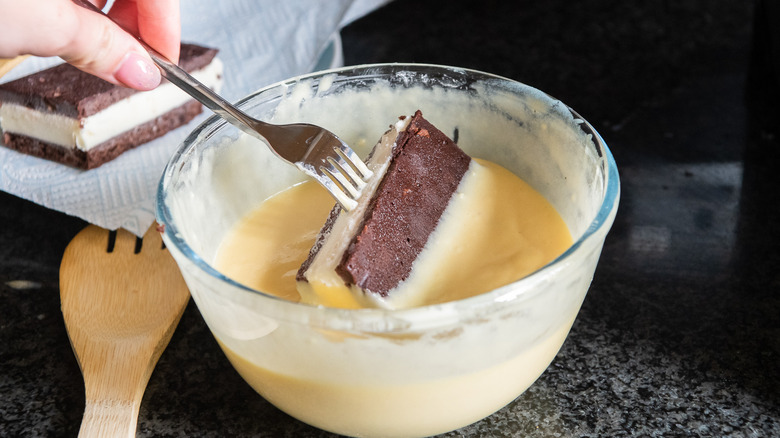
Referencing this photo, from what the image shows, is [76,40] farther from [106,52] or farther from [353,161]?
[353,161]

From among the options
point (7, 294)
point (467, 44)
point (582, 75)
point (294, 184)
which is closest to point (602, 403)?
point (294, 184)

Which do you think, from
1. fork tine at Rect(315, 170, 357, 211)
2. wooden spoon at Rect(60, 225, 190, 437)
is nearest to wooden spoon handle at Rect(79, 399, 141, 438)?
wooden spoon at Rect(60, 225, 190, 437)

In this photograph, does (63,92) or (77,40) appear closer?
(77,40)

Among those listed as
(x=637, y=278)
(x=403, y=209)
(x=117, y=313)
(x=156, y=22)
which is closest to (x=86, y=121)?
(x=156, y=22)

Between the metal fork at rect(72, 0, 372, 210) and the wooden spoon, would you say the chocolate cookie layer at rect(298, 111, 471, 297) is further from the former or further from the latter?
the wooden spoon

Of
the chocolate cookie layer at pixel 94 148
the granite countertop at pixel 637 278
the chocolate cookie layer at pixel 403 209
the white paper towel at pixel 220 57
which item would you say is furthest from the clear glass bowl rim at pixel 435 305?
the chocolate cookie layer at pixel 94 148

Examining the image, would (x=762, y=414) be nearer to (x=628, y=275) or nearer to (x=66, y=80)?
(x=628, y=275)
